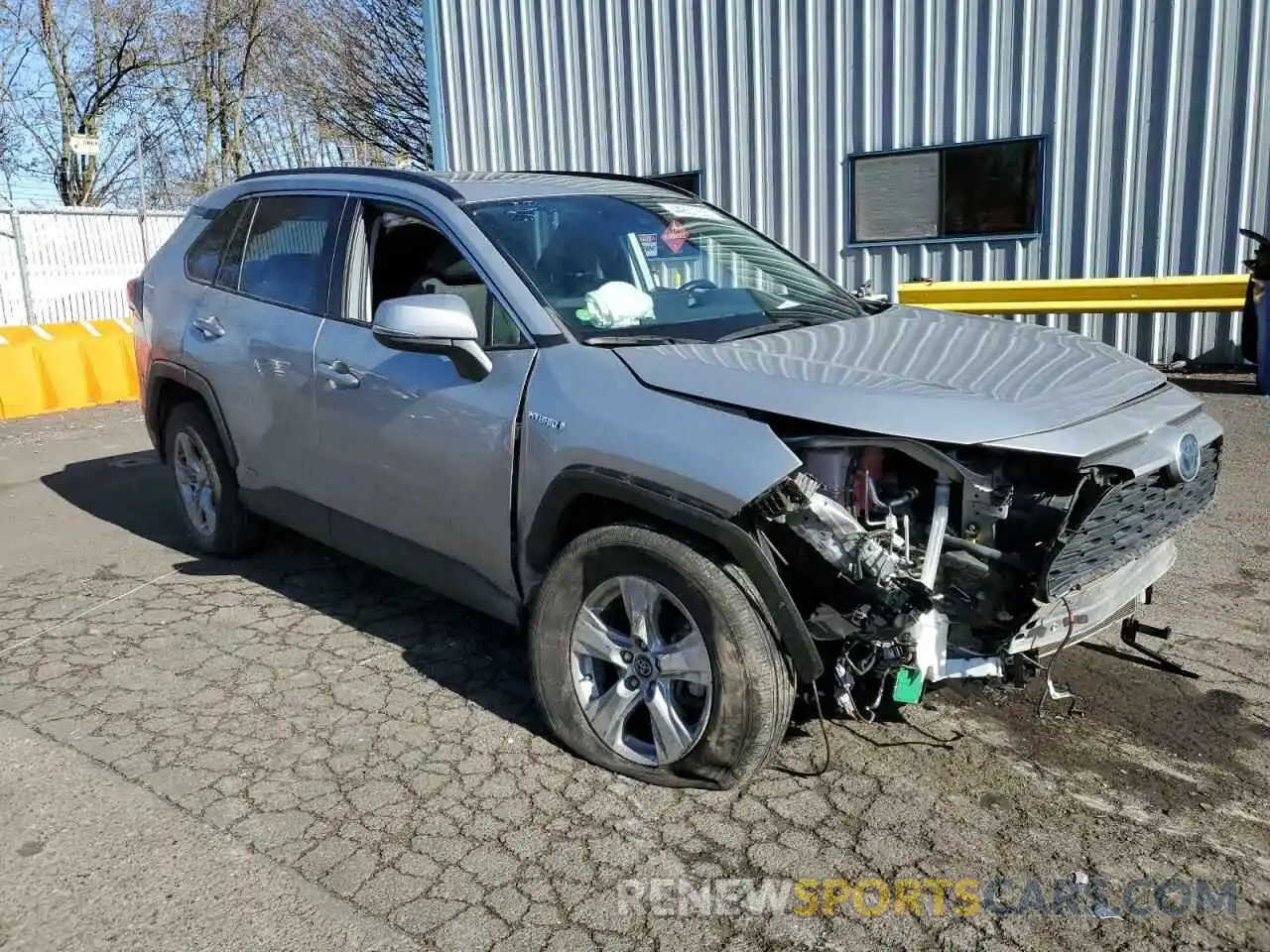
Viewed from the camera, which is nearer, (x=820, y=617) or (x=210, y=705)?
(x=820, y=617)

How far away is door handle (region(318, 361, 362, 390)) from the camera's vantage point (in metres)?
4.10

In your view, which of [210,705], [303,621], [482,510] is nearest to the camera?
[482,510]

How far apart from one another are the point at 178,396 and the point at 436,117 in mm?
9995

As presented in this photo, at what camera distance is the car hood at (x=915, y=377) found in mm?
2848

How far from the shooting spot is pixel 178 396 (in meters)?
5.54

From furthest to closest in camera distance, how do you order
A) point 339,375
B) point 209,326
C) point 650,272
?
point 209,326
point 339,375
point 650,272

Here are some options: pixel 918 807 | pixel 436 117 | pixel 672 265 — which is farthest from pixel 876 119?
pixel 918 807

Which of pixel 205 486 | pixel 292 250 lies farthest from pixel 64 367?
pixel 292 250

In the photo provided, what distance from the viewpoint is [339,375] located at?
13.7ft

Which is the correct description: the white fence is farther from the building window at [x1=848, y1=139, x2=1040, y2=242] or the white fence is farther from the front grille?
the front grille

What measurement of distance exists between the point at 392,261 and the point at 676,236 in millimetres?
1158

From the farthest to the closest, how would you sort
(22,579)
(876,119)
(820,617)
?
(876,119) < (22,579) < (820,617)

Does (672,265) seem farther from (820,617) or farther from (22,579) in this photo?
(22,579)

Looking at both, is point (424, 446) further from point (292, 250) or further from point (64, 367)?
point (64, 367)
